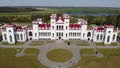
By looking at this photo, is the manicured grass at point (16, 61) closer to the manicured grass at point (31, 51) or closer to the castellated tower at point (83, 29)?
the manicured grass at point (31, 51)

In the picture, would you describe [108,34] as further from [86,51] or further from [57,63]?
[57,63]

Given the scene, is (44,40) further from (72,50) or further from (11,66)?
(11,66)

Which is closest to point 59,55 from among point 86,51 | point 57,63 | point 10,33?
point 57,63

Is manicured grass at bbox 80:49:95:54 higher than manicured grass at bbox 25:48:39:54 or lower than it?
lower

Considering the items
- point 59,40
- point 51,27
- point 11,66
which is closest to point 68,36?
point 59,40

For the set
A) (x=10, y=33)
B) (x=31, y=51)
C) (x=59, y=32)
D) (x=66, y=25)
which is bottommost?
(x=31, y=51)

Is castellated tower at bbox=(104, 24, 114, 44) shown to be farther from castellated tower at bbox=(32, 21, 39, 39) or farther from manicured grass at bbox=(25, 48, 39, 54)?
castellated tower at bbox=(32, 21, 39, 39)

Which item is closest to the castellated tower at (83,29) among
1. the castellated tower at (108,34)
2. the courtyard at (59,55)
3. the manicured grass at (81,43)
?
the manicured grass at (81,43)

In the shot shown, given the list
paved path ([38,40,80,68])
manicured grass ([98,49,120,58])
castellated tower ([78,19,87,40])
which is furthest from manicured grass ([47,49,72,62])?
castellated tower ([78,19,87,40])
